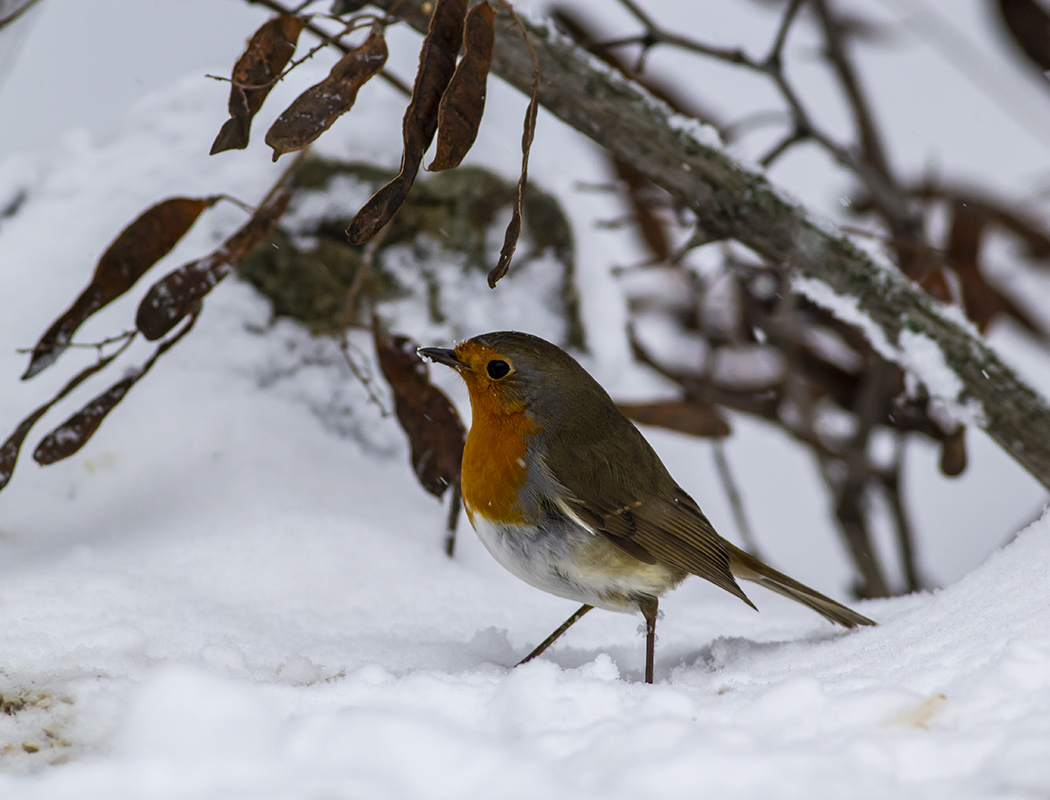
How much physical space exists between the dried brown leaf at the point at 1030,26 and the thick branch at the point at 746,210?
37.2 inches

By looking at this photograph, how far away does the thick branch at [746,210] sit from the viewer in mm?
1758

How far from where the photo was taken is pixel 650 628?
159cm

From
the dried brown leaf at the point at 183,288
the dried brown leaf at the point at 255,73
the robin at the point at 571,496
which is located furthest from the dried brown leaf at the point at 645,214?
the dried brown leaf at the point at 255,73

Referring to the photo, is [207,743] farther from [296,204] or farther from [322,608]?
[296,204]

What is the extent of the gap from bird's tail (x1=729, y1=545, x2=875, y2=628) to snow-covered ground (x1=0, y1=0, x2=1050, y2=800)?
54 mm

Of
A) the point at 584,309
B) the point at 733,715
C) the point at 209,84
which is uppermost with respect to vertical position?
the point at 209,84

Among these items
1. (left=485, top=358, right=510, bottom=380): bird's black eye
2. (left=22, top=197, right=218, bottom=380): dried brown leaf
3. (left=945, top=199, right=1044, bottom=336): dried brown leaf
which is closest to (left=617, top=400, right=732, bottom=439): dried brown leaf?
(left=485, top=358, right=510, bottom=380): bird's black eye

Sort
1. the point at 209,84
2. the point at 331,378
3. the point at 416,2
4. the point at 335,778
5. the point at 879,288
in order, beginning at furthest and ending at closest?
the point at 209,84 < the point at 331,378 < the point at 879,288 < the point at 416,2 < the point at 335,778

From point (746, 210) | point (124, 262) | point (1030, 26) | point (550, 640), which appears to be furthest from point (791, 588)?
point (1030, 26)

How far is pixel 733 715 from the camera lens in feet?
3.46

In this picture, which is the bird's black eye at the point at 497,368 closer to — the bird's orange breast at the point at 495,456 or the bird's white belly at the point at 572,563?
the bird's orange breast at the point at 495,456

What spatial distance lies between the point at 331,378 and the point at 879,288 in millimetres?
1316

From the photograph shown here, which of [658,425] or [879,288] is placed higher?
[879,288]

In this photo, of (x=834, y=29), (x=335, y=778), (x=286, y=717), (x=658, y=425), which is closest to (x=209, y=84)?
(x=658, y=425)
